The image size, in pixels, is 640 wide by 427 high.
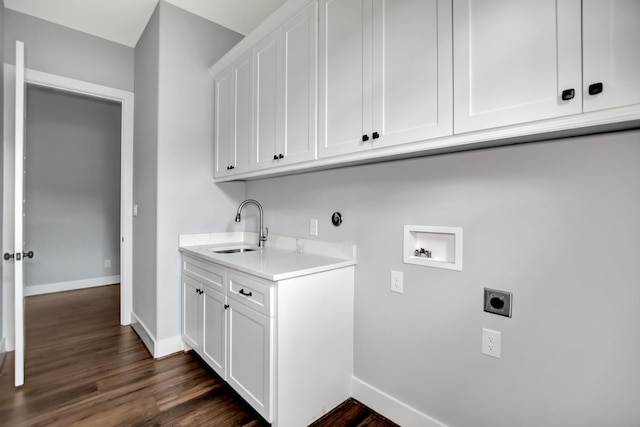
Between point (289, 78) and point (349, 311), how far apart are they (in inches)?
58.8

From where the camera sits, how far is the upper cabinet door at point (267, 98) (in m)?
1.95

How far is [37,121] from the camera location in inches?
161

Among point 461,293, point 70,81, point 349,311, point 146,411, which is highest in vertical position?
point 70,81

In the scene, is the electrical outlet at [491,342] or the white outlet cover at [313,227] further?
the white outlet cover at [313,227]

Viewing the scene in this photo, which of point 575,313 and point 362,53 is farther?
point 362,53

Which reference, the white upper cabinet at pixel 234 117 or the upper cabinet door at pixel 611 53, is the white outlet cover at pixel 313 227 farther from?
the upper cabinet door at pixel 611 53

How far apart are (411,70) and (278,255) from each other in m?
1.37

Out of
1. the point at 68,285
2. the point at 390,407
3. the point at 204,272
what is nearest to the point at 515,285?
the point at 390,407

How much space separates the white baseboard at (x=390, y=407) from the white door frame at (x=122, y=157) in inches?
98.5

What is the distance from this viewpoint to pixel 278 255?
2.04m

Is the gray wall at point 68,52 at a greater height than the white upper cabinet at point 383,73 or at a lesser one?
greater

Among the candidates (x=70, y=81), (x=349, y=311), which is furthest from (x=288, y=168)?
(x=70, y=81)

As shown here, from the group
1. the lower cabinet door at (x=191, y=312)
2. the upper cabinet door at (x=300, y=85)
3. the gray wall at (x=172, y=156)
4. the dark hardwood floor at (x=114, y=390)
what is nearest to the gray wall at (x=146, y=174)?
the gray wall at (x=172, y=156)

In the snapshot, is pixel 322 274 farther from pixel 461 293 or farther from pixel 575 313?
pixel 575 313
